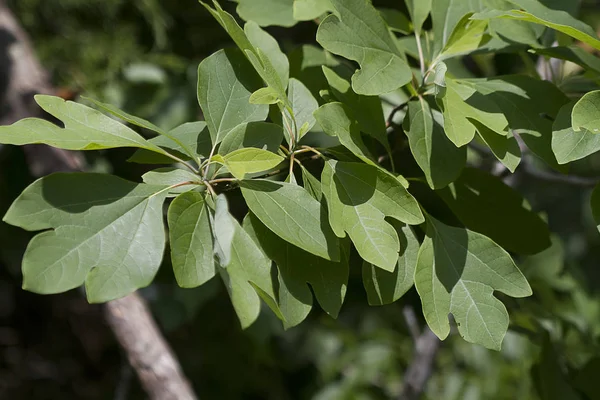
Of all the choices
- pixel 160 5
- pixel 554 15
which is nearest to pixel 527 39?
pixel 554 15

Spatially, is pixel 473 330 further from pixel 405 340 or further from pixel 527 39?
pixel 405 340

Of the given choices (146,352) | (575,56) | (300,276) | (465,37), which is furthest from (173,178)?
(146,352)

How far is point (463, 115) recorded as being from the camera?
0.73 metres

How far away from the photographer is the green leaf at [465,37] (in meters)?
0.84

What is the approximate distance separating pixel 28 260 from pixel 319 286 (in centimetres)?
30

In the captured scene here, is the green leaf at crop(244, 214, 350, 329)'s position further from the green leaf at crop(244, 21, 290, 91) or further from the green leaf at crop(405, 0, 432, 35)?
the green leaf at crop(405, 0, 432, 35)

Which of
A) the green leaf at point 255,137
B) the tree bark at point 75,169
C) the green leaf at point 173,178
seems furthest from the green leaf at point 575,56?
the tree bark at point 75,169

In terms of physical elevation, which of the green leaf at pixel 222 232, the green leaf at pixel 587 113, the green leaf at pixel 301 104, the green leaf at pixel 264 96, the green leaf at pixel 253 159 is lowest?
the green leaf at pixel 587 113

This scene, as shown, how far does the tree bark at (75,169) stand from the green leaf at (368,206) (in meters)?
0.81

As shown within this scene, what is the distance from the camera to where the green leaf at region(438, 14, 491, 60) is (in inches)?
33.1

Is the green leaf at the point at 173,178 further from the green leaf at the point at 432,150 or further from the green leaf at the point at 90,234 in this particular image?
the green leaf at the point at 432,150

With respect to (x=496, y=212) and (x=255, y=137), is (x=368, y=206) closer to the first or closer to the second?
(x=255, y=137)

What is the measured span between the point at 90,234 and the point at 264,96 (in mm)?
224

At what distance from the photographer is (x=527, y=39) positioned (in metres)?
0.87
